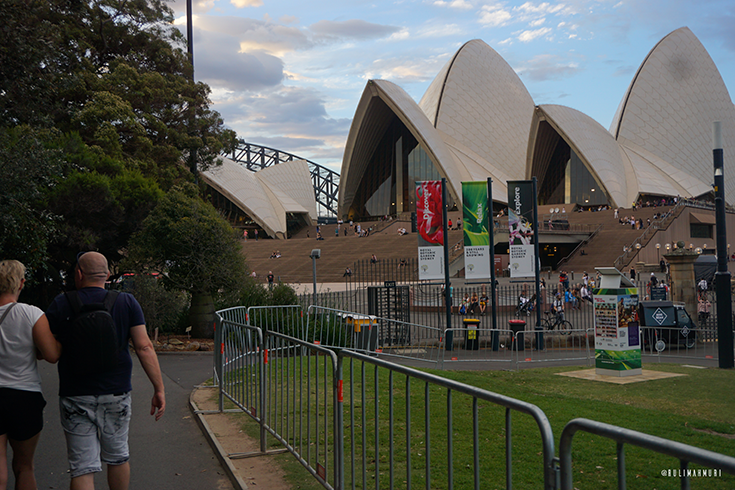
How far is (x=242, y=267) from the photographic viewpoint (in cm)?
1327

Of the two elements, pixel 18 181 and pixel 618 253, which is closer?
pixel 18 181

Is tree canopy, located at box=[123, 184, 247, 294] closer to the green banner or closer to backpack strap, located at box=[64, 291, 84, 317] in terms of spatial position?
the green banner

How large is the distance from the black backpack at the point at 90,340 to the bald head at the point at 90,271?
0.16 m

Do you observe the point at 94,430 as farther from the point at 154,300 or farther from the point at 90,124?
the point at 90,124

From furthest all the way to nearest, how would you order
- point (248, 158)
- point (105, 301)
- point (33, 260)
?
point (248, 158) → point (33, 260) → point (105, 301)

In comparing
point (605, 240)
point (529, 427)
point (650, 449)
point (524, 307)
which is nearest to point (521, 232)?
point (524, 307)

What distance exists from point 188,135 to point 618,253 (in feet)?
82.4

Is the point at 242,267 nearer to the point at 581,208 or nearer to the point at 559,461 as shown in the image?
the point at 559,461

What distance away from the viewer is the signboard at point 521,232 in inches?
569

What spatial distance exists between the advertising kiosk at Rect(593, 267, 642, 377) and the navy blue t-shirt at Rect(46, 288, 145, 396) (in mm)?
8068

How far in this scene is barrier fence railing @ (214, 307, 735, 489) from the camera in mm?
2090

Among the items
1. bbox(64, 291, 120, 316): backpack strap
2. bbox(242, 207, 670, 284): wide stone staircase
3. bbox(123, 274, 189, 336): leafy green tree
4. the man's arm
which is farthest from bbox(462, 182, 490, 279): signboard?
bbox(242, 207, 670, 284): wide stone staircase

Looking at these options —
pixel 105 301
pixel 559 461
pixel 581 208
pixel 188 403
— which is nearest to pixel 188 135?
pixel 188 403

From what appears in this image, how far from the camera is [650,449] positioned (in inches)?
60.4
